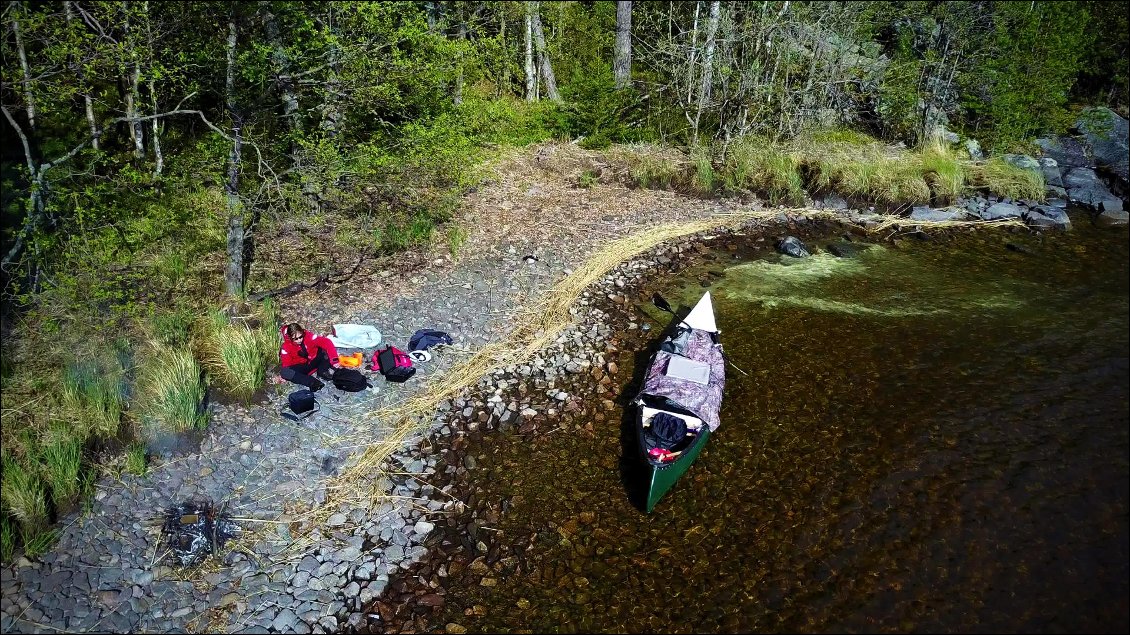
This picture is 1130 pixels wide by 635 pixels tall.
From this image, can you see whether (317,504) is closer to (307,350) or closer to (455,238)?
(307,350)

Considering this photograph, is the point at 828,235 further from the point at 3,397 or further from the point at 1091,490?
the point at 3,397

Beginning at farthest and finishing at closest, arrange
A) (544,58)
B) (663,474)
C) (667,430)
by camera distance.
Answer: (544,58) → (667,430) → (663,474)

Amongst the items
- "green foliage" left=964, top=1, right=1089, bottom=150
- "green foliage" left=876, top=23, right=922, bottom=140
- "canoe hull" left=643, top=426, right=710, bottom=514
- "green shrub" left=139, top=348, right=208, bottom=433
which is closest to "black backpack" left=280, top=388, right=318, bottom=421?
"green shrub" left=139, top=348, right=208, bottom=433

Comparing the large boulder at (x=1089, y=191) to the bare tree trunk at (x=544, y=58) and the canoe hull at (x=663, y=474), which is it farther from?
the canoe hull at (x=663, y=474)

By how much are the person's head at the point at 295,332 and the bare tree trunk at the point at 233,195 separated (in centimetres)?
134

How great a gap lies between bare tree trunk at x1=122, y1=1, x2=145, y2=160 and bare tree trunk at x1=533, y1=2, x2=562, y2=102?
11.8 metres

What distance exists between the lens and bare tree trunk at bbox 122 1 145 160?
30.6ft

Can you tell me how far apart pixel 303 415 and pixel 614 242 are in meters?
8.51

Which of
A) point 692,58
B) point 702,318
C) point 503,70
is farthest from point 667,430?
point 503,70

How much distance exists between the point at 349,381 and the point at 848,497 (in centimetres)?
707

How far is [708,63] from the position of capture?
1902cm

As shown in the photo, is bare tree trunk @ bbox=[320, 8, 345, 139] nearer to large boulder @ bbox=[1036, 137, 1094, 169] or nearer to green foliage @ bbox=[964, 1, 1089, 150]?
green foliage @ bbox=[964, 1, 1089, 150]

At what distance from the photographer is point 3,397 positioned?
821cm

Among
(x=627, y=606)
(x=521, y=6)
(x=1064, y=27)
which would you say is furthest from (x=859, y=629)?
(x=1064, y=27)
